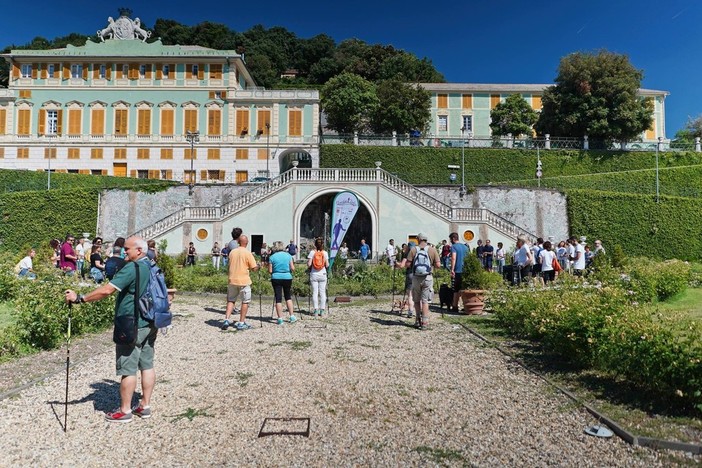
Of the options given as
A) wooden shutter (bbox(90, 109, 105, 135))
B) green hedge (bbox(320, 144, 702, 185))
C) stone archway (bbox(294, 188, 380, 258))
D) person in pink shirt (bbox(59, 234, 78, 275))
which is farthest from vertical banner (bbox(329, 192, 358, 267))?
wooden shutter (bbox(90, 109, 105, 135))

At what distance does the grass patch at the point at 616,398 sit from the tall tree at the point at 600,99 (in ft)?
118

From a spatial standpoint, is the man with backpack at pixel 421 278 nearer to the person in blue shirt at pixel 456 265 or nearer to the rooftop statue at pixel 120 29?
the person in blue shirt at pixel 456 265

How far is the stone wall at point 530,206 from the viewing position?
3048 centimetres

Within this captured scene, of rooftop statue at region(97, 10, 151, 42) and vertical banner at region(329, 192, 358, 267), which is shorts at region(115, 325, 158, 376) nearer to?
vertical banner at region(329, 192, 358, 267)

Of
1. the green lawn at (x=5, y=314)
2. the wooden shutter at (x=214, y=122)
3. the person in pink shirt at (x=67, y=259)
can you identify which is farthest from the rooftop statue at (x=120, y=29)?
the green lawn at (x=5, y=314)

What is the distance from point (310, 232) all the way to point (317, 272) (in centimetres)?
1921

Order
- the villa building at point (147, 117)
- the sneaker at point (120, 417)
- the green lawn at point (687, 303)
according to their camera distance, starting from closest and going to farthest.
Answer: the sneaker at point (120, 417) < the green lawn at point (687, 303) < the villa building at point (147, 117)

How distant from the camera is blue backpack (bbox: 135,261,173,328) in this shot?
5.22 m

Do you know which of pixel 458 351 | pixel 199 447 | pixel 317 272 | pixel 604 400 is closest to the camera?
pixel 199 447

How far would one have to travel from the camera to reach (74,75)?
137 ft

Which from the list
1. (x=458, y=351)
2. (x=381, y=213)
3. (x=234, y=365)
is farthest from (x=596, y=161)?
(x=234, y=365)

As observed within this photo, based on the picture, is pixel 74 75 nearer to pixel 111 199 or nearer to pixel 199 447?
pixel 111 199

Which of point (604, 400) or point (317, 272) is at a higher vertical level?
point (317, 272)

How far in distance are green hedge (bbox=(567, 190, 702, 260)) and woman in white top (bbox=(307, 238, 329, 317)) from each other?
75.0ft
